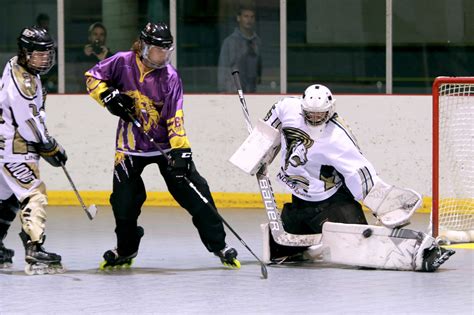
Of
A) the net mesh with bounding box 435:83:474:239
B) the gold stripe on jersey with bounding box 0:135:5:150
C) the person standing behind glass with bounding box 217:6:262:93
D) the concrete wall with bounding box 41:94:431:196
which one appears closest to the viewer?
the gold stripe on jersey with bounding box 0:135:5:150

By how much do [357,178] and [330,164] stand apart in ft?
0.57

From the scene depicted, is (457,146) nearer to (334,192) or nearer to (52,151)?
(334,192)

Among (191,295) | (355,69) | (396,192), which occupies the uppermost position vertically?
(355,69)

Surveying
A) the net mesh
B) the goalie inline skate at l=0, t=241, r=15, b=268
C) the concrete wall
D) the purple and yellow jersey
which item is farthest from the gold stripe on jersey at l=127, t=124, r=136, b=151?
the concrete wall

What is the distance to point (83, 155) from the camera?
11.1 m

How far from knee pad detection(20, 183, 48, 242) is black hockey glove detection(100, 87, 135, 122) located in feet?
2.03

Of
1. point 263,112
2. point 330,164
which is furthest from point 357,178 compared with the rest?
point 263,112

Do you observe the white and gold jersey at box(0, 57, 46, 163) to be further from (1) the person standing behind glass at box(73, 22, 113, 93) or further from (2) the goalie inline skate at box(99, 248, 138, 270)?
(1) the person standing behind glass at box(73, 22, 113, 93)

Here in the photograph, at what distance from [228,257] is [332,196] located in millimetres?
691

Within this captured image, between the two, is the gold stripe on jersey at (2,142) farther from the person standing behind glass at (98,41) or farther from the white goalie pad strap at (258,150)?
the person standing behind glass at (98,41)

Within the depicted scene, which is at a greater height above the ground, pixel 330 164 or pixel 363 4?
pixel 363 4

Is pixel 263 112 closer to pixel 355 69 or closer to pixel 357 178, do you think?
pixel 355 69

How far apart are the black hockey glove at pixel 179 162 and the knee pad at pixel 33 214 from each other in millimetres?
730

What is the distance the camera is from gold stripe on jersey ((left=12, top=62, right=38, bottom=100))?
24.1ft
